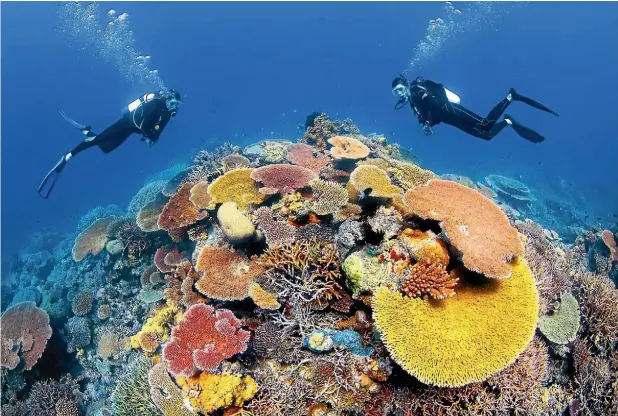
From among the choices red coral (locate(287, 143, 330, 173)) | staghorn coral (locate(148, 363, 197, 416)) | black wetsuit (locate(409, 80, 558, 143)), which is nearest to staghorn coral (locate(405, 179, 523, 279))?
red coral (locate(287, 143, 330, 173))

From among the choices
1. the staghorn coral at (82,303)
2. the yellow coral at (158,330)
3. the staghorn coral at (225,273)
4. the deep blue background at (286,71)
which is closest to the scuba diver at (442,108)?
the staghorn coral at (225,273)

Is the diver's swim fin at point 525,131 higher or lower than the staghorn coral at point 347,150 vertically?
lower

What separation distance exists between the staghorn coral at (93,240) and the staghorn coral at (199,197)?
4531 millimetres

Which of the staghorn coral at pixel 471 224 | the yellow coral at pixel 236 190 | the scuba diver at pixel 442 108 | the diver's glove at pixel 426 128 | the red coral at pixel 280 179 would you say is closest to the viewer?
the staghorn coral at pixel 471 224

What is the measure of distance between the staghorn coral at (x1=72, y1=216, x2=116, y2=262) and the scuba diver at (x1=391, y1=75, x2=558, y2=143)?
8.93 meters

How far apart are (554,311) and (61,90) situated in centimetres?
12191

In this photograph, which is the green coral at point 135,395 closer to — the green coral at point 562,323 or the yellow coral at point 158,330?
the yellow coral at point 158,330

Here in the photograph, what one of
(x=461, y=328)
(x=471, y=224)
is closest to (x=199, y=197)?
(x=471, y=224)

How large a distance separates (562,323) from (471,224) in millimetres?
2834

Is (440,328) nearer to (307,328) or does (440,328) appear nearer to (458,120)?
(307,328)

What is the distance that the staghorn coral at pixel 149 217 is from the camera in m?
7.59

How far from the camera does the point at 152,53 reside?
101938 millimetres

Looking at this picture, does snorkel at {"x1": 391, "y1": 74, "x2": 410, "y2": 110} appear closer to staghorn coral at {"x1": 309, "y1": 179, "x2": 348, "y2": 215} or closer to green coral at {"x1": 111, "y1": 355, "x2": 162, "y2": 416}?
staghorn coral at {"x1": 309, "y1": 179, "x2": 348, "y2": 215}

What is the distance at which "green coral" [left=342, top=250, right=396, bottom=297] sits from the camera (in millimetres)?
3994
